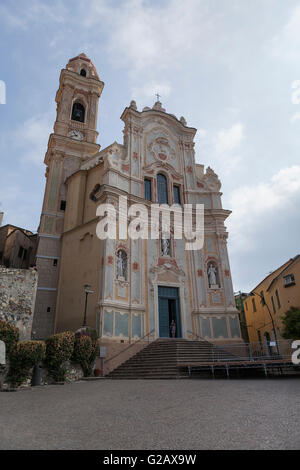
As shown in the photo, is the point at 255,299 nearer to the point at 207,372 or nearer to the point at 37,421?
the point at 207,372

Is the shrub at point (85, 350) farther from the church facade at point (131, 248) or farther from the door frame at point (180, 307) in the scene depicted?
the door frame at point (180, 307)

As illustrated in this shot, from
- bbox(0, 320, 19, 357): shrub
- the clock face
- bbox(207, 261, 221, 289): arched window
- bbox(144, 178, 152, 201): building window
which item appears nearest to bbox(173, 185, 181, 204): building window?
bbox(144, 178, 152, 201): building window

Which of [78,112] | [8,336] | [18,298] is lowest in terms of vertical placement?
[8,336]

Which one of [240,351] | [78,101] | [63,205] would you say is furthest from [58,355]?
[78,101]

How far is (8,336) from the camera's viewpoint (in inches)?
430

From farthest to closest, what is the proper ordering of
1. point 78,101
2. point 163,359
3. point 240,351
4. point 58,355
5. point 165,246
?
point 78,101 < point 165,246 < point 240,351 < point 163,359 < point 58,355

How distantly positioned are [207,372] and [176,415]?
8.71m

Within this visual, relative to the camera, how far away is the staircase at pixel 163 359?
13055 mm

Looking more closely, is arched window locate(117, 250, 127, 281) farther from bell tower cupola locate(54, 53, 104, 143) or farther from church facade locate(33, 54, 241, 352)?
bell tower cupola locate(54, 53, 104, 143)

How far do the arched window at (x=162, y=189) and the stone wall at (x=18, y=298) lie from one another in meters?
11.8

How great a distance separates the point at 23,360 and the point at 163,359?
6518mm

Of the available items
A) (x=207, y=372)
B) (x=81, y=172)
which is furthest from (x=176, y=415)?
(x=81, y=172)

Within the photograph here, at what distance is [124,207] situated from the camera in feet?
64.8

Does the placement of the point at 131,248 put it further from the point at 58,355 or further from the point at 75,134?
the point at 75,134
